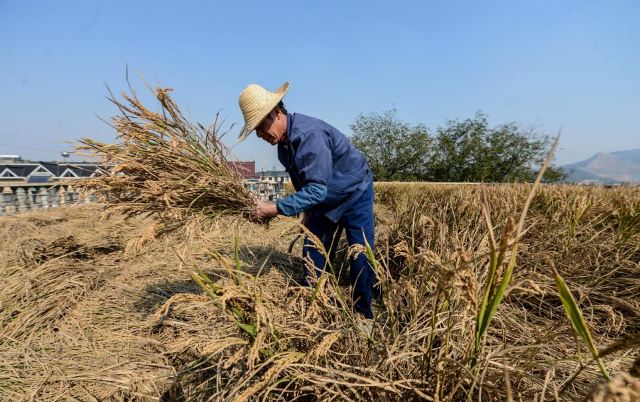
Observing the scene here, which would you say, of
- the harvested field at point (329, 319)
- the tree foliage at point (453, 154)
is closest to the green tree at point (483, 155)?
the tree foliage at point (453, 154)

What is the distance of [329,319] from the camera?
1298 millimetres

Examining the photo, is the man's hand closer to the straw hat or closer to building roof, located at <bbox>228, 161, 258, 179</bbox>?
building roof, located at <bbox>228, 161, 258, 179</bbox>

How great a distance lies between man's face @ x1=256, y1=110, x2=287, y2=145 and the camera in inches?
92.4

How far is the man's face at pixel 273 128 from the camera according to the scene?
235cm

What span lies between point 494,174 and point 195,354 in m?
29.4

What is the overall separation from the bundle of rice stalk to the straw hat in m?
0.30

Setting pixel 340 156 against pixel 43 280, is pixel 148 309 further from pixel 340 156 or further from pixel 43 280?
pixel 340 156

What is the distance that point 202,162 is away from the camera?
2.30m

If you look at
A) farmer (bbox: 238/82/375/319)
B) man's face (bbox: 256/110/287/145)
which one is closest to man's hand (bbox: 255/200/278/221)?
farmer (bbox: 238/82/375/319)

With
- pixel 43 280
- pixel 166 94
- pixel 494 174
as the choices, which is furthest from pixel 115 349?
pixel 494 174

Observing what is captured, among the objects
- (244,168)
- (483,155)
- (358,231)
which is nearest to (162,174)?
(244,168)

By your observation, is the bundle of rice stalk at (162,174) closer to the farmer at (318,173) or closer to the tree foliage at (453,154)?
the farmer at (318,173)

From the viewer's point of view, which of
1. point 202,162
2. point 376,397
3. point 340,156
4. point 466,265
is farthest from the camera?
point 340,156

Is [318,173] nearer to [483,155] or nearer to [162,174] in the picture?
[162,174]
